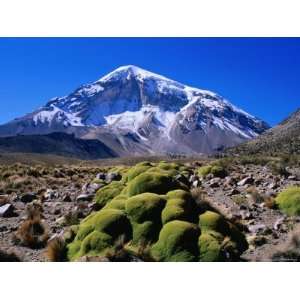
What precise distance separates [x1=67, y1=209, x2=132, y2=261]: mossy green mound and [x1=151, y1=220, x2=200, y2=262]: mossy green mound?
957 millimetres

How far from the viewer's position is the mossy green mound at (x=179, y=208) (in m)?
11.5

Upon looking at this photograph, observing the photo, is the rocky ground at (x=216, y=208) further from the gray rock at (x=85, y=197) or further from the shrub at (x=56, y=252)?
the shrub at (x=56, y=252)

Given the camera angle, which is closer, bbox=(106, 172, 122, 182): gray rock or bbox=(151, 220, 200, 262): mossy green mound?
bbox=(151, 220, 200, 262): mossy green mound

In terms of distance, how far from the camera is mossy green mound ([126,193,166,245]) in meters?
11.2

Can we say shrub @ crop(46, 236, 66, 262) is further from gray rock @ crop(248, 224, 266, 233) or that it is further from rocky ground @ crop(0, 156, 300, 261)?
gray rock @ crop(248, 224, 266, 233)

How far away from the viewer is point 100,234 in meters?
11.1

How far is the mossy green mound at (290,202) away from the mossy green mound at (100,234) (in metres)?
6.33

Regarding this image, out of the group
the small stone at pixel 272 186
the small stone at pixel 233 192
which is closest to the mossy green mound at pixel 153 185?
the small stone at pixel 233 192

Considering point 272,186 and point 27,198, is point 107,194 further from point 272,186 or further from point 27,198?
point 272,186

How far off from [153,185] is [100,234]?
9.70 ft

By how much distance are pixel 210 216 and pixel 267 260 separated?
1.78 m

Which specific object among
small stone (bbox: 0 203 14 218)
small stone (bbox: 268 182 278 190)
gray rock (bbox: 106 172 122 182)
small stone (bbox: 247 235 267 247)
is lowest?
small stone (bbox: 247 235 267 247)

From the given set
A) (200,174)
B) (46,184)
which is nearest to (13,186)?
(46,184)

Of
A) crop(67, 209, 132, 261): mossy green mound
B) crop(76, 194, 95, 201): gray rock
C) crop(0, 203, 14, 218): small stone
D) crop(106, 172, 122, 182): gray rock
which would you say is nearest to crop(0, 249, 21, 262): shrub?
crop(67, 209, 132, 261): mossy green mound
